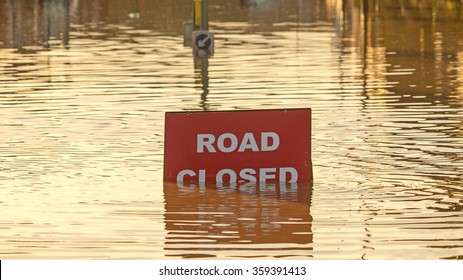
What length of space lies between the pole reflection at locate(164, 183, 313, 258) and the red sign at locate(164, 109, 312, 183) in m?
0.21

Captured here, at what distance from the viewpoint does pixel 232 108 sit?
66.9 feet

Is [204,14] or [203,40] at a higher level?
[204,14]

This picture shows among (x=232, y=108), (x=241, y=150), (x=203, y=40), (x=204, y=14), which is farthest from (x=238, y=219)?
(x=203, y=40)

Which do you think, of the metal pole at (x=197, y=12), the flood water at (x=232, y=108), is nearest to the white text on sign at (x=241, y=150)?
the flood water at (x=232, y=108)

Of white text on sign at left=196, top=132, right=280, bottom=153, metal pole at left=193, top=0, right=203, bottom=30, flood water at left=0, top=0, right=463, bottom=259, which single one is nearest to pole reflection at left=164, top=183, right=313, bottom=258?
flood water at left=0, top=0, right=463, bottom=259

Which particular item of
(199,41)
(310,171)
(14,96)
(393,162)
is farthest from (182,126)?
(199,41)

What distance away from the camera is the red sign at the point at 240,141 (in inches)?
548

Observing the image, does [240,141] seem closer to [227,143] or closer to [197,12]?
[227,143]

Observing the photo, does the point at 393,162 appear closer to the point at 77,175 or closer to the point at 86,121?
the point at 77,175

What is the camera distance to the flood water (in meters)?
11.6

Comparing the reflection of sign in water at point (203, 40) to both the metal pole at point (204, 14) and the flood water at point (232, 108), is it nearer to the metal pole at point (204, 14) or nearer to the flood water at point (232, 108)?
the metal pole at point (204, 14)

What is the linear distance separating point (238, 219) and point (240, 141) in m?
1.63

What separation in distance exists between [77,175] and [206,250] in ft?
13.5

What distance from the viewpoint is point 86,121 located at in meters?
19.2
